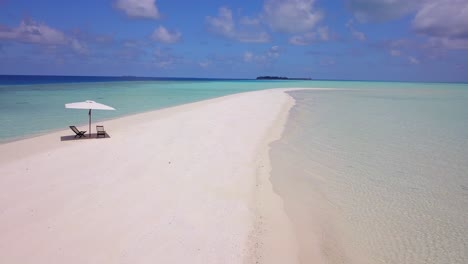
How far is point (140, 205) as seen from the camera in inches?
229

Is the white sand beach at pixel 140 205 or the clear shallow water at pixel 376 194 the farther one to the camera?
the clear shallow water at pixel 376 194

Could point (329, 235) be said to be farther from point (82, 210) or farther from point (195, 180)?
point (82, 210)

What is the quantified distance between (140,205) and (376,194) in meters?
4.67

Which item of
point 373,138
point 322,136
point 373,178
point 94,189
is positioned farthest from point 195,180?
point 373,138

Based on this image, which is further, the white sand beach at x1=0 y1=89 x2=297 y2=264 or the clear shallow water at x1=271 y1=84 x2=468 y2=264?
the clear shallow water at x1=271 y1=84 x2=468 y2=264

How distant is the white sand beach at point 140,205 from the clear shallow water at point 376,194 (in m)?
0.58

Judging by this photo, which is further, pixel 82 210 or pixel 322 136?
pixel 322 136

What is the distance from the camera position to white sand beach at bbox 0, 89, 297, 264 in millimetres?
4477

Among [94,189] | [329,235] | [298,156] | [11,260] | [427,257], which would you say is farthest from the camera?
[298,156]

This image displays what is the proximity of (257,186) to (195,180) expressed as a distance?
4.29ft

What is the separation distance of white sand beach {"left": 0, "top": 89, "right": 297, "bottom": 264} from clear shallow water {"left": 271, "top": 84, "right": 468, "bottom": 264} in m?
0.58

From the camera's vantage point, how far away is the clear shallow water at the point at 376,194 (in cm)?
493

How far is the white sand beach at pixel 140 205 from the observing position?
4.48 metres

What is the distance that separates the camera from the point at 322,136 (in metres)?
12.9
